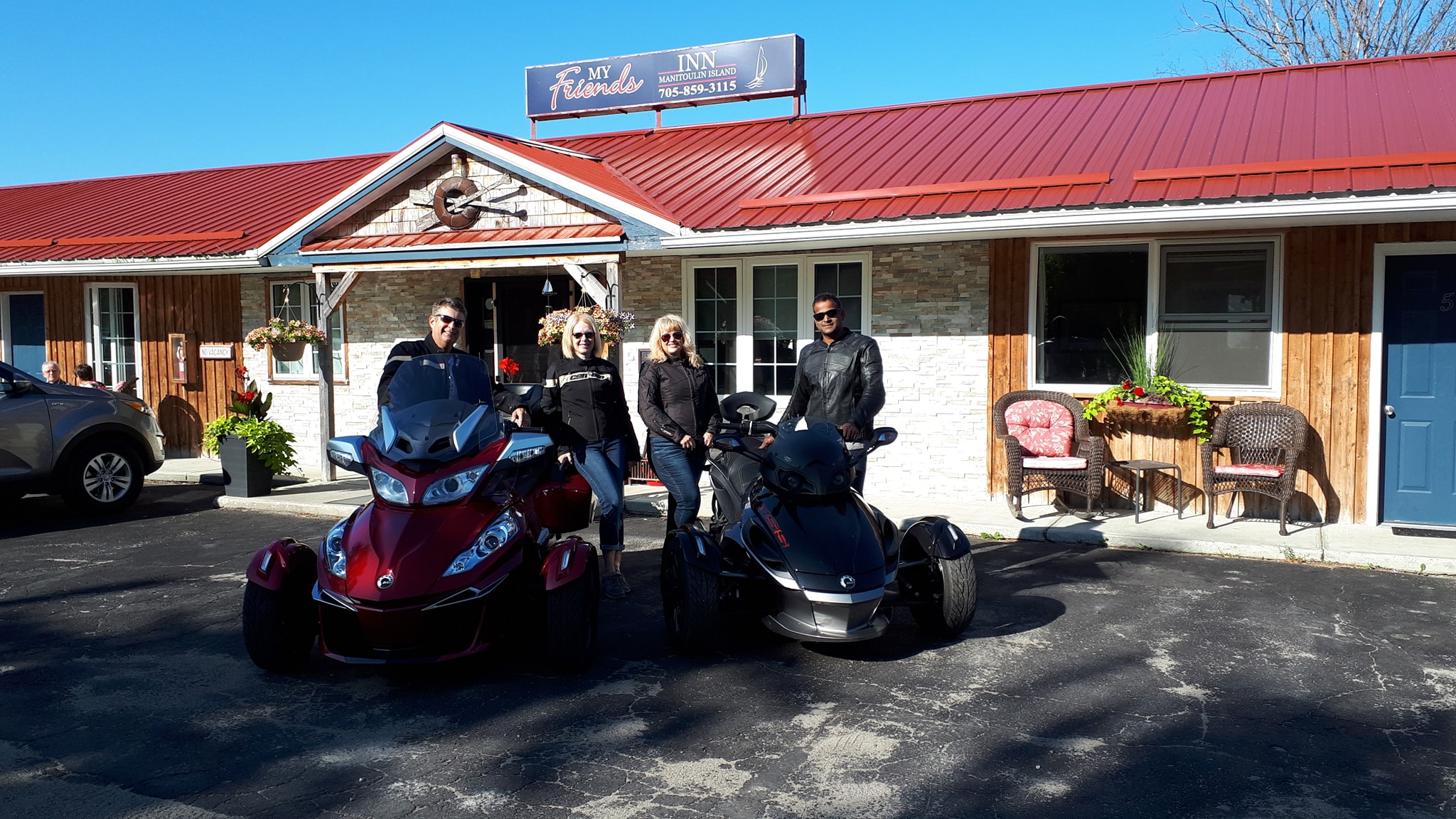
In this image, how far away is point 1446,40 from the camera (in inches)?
819

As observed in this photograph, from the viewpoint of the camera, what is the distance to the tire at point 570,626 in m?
4.71

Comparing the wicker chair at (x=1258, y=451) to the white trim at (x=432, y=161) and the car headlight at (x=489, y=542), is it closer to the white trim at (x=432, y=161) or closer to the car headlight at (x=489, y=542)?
the white trim at (x=432, y=161)

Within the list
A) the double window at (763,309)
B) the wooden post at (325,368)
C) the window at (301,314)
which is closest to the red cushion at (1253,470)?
the double window at (763,309)

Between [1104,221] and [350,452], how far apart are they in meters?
6.09

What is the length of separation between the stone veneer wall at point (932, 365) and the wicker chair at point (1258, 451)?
2.03 meters

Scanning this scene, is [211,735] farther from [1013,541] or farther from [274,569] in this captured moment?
[1013,541]

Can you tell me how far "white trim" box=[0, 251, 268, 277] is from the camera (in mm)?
12172

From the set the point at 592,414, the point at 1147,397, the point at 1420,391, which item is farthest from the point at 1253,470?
the point at 592,414

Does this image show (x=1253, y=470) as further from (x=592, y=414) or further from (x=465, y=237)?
(x=465, y=237)

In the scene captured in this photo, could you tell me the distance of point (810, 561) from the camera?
4.80 meters

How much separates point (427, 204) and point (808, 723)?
8.41 meters

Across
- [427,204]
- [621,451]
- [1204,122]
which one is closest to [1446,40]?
[1204,122]

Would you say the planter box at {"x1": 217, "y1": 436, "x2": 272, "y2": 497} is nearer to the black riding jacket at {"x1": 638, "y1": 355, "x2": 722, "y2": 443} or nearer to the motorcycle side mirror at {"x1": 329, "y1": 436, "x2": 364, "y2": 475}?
the black riding jacket at {"x1": 638, "y1": 355, "x2": 722, "y2": 443}

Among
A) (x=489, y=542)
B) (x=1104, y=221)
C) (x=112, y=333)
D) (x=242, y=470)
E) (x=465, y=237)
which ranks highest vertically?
(x=465, y=237)
